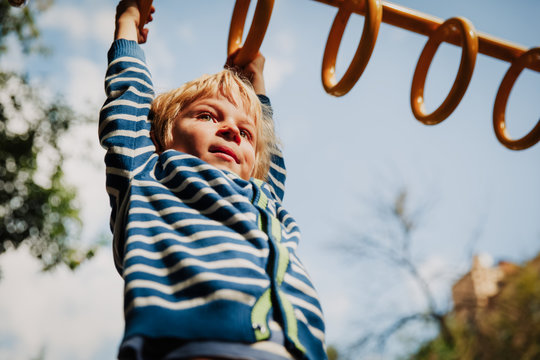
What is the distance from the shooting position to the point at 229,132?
54.9 inches

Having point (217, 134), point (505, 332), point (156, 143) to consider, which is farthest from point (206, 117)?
point (505, 332)

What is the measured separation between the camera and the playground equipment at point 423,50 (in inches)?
57.7

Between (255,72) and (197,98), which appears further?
(255,72)

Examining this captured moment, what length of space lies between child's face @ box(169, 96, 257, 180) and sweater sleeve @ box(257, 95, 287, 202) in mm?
280

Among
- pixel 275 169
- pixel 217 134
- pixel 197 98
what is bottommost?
pixel 275 169

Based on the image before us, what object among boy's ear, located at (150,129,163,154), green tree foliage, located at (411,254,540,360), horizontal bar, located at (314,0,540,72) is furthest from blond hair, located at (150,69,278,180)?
green tree foliage, located at (411,254,540,360)

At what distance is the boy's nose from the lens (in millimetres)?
1383

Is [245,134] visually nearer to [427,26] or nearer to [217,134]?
[217,134]

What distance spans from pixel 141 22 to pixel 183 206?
0.85 m

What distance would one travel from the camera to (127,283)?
0.94m

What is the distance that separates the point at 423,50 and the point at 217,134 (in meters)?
0.91

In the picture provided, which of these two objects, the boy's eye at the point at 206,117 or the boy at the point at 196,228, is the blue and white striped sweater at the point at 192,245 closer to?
the boy at the point at 196,228

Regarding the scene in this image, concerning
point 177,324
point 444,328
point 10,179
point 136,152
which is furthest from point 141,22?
point 444,328

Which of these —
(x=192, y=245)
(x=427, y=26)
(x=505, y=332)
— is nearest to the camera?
Answer: (x=192, y=245)
